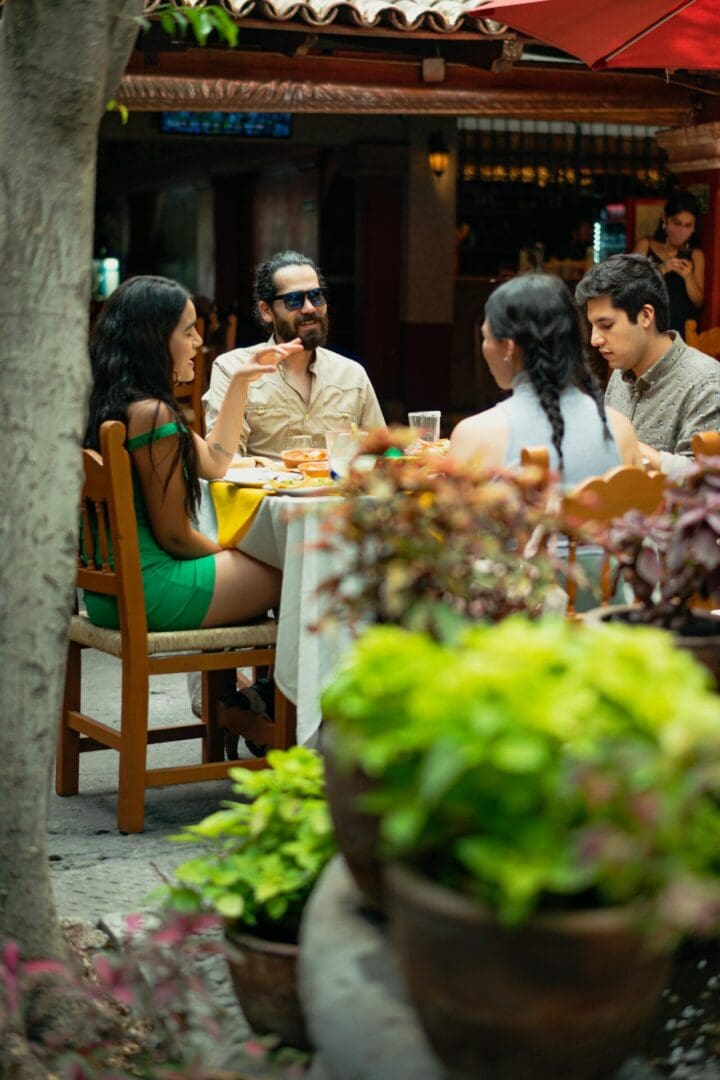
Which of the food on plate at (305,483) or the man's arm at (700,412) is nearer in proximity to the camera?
the food on plate at (305,483)

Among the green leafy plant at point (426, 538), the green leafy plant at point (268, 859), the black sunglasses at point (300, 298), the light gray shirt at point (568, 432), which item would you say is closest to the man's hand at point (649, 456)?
the light gray shirt at point (568, 432)

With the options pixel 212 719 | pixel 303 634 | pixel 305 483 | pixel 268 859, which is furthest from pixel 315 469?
pixel 268 859

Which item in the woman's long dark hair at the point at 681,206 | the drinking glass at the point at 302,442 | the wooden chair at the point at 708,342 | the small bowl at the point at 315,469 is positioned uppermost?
the woman's long dark hair at the point at 681,206

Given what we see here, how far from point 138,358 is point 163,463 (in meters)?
0.33

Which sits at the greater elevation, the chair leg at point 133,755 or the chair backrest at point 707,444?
the chair backrest at point 707,444

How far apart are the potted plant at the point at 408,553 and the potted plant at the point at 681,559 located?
1.23ft

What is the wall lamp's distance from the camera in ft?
45.2

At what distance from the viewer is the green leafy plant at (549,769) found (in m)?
1.72

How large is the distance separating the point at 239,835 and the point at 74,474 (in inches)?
29.9

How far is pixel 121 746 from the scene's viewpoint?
437cm

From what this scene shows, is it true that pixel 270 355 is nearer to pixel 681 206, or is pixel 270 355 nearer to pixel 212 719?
pixel 212 719

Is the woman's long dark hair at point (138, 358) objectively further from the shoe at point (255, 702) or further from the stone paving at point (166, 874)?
the stone paving at point (166, 874)

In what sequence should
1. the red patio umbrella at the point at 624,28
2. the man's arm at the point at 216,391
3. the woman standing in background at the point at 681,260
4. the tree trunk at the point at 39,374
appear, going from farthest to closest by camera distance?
the woman standing in background at the point at 681,260
the red patio umbrella at the point at 624,28
the man's arm at the point at 216,391
the tree trunk at the point at 39,374

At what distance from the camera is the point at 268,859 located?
2.78 metres
